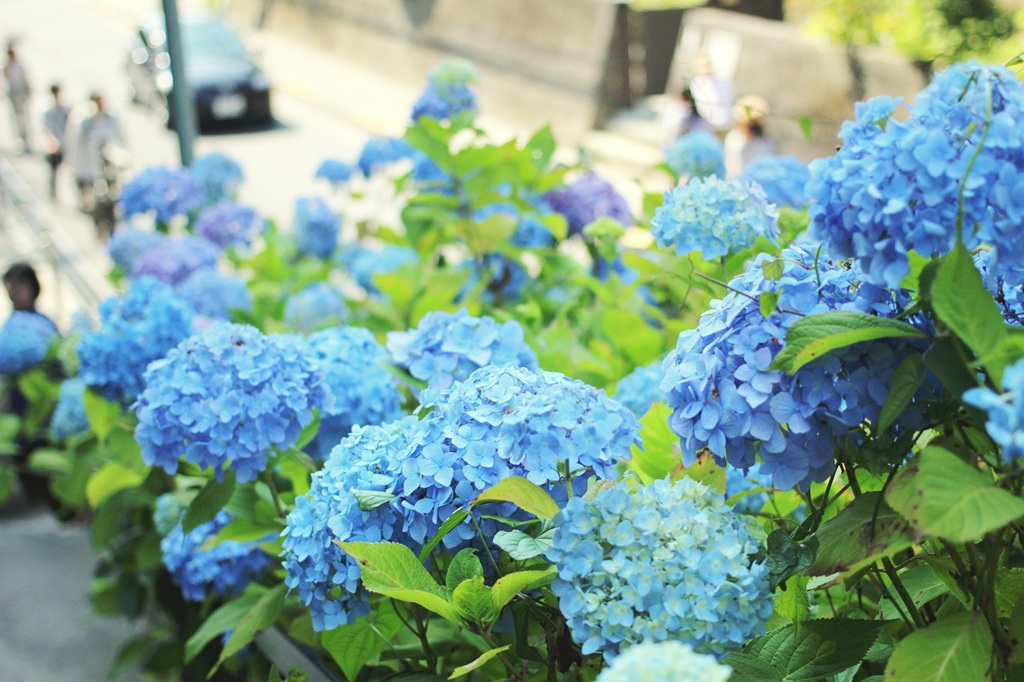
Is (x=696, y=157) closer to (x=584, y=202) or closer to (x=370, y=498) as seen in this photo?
(x=584, y=202)

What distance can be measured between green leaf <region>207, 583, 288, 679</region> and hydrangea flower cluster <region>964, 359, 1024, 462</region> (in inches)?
39.7

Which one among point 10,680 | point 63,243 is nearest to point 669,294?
point 10,680

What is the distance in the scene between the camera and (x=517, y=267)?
7.84 feet

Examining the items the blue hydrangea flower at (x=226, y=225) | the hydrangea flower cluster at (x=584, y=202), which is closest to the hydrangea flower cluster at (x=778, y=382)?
the hydrangea flower cluster at (x=584, y=202)

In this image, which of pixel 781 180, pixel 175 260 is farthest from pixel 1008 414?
pixel 175 260

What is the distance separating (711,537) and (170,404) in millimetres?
791

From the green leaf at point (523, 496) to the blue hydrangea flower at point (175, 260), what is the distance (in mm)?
2176

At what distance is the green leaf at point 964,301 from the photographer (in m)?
0.72

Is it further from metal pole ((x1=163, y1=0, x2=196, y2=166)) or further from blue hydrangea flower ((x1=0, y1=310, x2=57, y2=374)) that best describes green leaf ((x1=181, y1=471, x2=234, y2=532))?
metal pole ((x1=163, y1=0, x2=196, y2=166))

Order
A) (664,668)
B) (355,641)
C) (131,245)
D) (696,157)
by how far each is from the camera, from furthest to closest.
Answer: (131,245)
(696,157)
(355,641)
(664,668)

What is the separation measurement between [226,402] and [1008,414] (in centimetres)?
96

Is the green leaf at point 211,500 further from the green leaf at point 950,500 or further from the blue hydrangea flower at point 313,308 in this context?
the blue hydrangea flower at point 313,308

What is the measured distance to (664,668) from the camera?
0.60 meters

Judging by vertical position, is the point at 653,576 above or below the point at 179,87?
above
